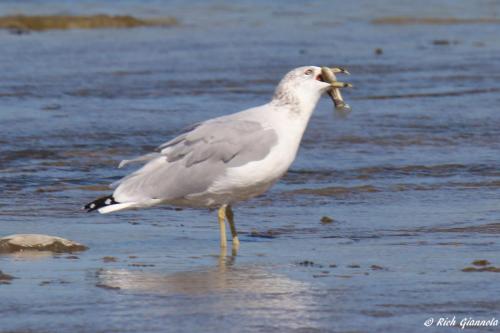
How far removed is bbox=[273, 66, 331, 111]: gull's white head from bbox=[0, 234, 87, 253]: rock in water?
141 cm

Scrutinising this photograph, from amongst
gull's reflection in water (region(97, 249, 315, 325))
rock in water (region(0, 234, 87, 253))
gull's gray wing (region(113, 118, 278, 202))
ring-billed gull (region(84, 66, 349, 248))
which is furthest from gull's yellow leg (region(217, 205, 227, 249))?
rock in water (region(0, 234, 87, 253))

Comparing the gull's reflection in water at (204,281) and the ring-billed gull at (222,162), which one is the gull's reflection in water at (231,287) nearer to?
the gull's reflection in water at (204,281)

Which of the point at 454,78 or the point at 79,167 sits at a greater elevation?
the point at 454,78

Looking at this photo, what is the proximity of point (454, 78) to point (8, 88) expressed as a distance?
5029 millimetres

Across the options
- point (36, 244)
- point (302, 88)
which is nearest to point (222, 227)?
point (302, 88)

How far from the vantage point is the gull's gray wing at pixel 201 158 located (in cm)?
693

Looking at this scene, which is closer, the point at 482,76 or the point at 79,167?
the point at 79,167

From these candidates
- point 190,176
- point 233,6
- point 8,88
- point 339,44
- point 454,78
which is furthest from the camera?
point 233,6

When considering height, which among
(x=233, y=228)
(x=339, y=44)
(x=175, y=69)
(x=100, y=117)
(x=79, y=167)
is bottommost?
(x=233, y=228)

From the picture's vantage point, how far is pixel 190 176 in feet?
23.0

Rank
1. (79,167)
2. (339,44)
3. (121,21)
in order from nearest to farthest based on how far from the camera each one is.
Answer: (79,167), (339,44), (121,21)

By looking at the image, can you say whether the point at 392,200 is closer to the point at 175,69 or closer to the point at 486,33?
the point at 175,69

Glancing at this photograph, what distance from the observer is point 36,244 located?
22.0 ft

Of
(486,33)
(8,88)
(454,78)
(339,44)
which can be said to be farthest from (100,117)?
(486,33)
